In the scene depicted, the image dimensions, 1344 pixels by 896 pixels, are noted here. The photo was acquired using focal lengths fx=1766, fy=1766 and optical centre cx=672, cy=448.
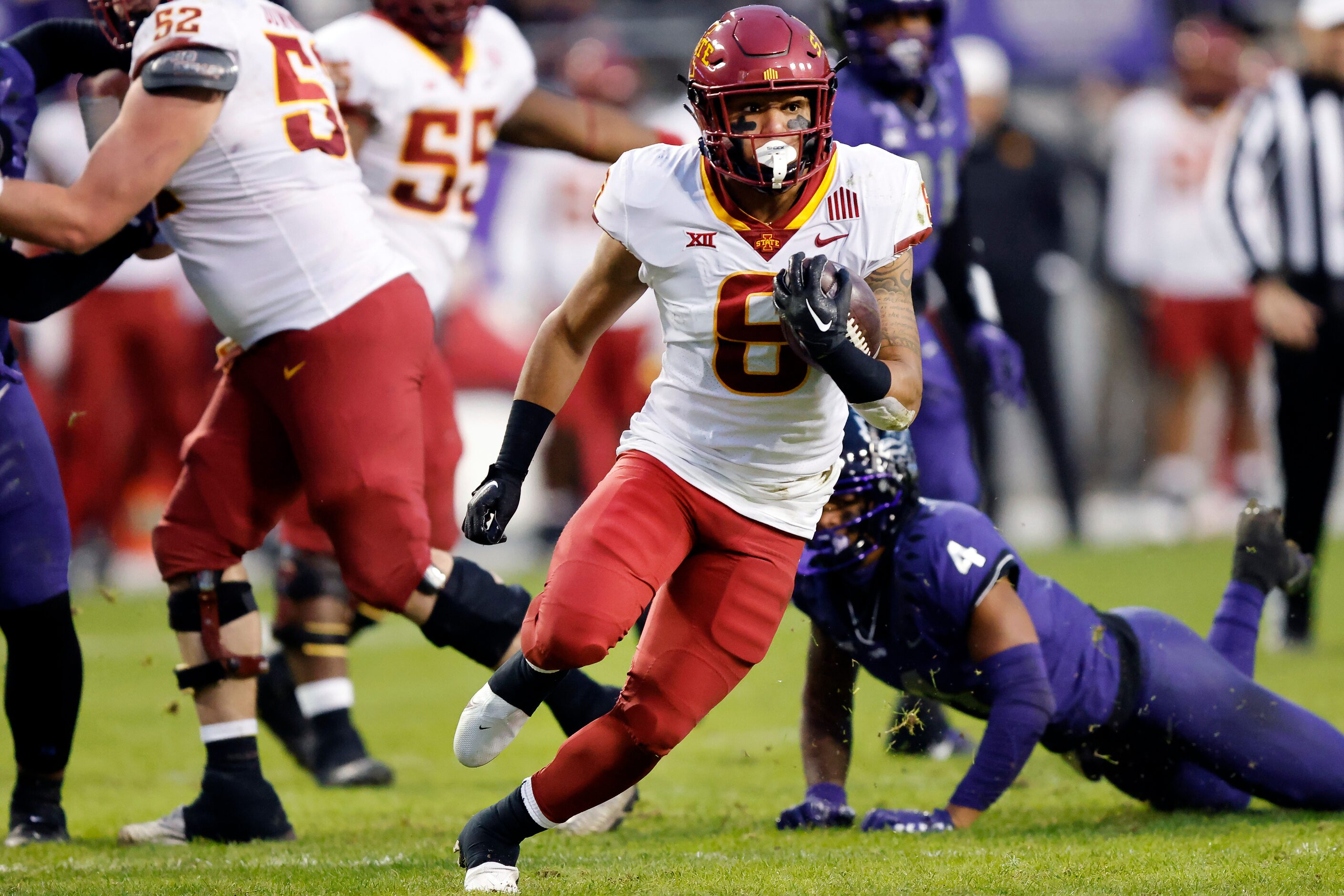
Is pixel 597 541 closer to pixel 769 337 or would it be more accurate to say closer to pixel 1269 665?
pixel 769 337

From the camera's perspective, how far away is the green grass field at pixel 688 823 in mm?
3330

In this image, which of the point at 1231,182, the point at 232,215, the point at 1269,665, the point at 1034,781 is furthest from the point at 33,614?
the point at 1231,182

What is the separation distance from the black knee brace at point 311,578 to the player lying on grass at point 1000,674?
1.54 meters

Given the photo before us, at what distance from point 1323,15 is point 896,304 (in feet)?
12.4

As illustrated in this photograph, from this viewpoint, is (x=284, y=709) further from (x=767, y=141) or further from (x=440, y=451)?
(x=767, y=141)

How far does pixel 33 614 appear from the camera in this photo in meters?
3.94

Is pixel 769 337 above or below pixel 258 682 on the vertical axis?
above

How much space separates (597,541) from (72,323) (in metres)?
6.38

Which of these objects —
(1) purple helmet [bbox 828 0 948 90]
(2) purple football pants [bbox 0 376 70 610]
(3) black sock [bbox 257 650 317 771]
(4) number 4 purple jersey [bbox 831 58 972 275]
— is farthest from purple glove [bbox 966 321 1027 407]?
(2) purple football pants [bbox 0 376 70 610]

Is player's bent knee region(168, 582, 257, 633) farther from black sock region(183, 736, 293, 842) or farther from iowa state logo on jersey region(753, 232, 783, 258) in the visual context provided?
iowa state logo on jersey region(753, 232, 783, 258)

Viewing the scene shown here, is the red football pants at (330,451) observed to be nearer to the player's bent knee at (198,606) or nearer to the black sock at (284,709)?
the player's bent knee at (198,606)

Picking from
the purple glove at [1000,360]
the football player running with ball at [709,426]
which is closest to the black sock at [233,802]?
the football player running with ball at [709,426]

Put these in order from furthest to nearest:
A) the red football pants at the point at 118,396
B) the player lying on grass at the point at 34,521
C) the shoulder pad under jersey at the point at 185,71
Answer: the red football pants at the point at 118,396, the player lying on grass at the point at 34,521, the shoulder pad under jersey at the point at 185,71

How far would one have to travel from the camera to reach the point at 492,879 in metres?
3.22
